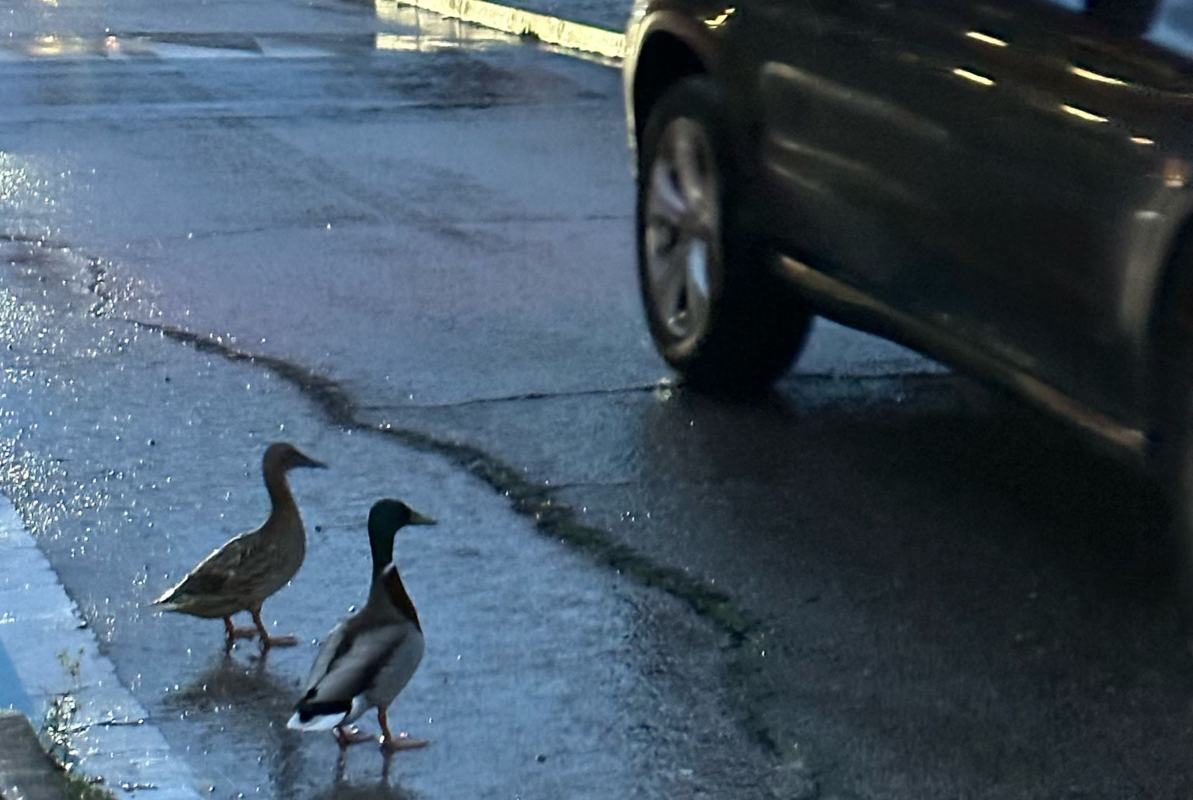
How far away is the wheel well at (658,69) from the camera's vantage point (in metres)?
6.62

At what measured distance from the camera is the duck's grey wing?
3.86 meters

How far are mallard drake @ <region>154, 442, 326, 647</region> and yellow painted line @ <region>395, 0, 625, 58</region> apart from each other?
11372mm

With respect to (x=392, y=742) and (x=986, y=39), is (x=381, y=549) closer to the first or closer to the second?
(x=392, y=742)

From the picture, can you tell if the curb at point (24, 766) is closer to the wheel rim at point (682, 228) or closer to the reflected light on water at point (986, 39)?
the reflected light on water at point (986, 39)

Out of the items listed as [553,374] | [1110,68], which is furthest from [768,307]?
[1110,68]

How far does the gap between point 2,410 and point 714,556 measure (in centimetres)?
237

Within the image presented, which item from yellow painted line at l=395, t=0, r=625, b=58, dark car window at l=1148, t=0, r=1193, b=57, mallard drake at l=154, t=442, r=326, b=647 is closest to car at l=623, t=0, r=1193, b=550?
dark car window at l=1148, t=0, r=1193, b=57

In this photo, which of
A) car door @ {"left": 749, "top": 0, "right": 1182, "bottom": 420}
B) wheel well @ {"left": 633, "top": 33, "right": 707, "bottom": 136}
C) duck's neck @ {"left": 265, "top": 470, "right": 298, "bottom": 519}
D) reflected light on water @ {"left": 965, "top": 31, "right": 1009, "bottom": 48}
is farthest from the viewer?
wheel well @ {"left": 633, "top": 33, "right": 707, "bottom": 136}

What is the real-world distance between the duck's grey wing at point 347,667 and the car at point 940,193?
1.53 m

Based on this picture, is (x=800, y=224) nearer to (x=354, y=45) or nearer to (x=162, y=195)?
(x=162, y=195)

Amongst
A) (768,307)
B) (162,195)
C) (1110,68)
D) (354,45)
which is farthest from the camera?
(354,45)

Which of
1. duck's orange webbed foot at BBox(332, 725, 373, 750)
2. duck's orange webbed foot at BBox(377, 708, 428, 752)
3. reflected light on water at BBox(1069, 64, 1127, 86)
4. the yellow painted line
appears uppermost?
reflected light on water at BBox(1069, 64, 1127, 86)

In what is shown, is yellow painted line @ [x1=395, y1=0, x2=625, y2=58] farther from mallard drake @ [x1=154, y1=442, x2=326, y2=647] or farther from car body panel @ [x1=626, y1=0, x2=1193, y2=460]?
mallard drake @ [x1=154, y1=442, x2=326, y2=647]

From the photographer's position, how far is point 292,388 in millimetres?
6703
